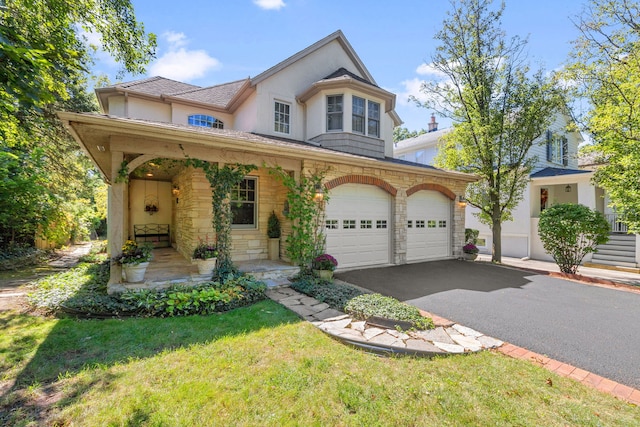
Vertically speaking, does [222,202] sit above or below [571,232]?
above

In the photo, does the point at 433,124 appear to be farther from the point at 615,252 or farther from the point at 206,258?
the point at 206,258

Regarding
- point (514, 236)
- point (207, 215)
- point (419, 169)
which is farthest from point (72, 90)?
point (514, 236)

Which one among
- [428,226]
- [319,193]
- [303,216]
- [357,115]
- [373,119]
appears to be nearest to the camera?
[303,216]

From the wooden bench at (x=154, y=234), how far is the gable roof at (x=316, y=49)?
7.34 meters

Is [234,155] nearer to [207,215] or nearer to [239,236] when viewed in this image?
[207,215]

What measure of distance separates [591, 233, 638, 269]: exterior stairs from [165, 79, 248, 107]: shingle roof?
1757cm

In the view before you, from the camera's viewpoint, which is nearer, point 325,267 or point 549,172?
point 325,267

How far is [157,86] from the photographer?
11.8 metres

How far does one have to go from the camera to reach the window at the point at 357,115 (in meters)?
9.84

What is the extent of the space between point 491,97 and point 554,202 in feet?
30.7

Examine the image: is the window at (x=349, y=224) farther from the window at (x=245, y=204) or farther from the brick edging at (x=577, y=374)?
the brick edging at (x=577, y=374)

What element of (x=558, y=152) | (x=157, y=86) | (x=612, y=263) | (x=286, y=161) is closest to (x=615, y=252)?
(x=612, y=263)

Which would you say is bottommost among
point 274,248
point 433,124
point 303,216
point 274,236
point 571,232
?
point 274,248

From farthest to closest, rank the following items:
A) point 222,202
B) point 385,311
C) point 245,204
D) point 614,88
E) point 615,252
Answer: point 615,252 → point 614,88 → point 245,204 → point 222,202 → point 385,311
